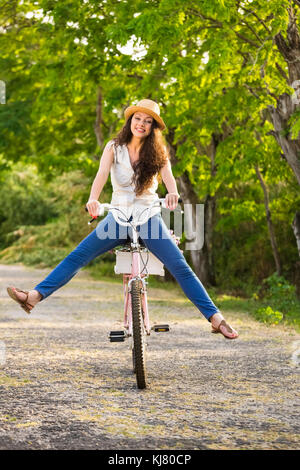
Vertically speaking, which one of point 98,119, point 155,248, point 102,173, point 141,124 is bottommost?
point 155,248

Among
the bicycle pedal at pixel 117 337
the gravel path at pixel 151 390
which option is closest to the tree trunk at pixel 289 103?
the gravel path at pixel 151 390

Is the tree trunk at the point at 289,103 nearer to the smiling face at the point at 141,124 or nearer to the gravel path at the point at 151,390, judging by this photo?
the gravel path at the point at 151,390

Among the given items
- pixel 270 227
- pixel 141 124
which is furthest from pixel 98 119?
pixel 141 124

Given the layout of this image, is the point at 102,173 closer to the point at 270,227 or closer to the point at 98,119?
the point at 270,227

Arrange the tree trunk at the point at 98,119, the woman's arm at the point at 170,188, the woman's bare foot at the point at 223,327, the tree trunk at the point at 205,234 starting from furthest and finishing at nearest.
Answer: the tree trunk at the point at 98,119 < the tree trunk at the point at 205,234 < the woman's bare foot at the point at 223,327 < the woman's arm at the point at 170,188

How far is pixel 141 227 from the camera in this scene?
575 cm

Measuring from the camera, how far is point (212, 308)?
5738 mm

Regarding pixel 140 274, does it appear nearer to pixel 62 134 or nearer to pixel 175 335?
pixel 175 335

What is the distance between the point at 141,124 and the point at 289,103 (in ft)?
23.1

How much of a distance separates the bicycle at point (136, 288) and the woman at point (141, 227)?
0.09 m

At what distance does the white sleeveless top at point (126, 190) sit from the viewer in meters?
5.77

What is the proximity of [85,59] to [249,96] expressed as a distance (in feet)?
12.0

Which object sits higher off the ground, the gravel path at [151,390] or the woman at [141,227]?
the woman at [141,227]
